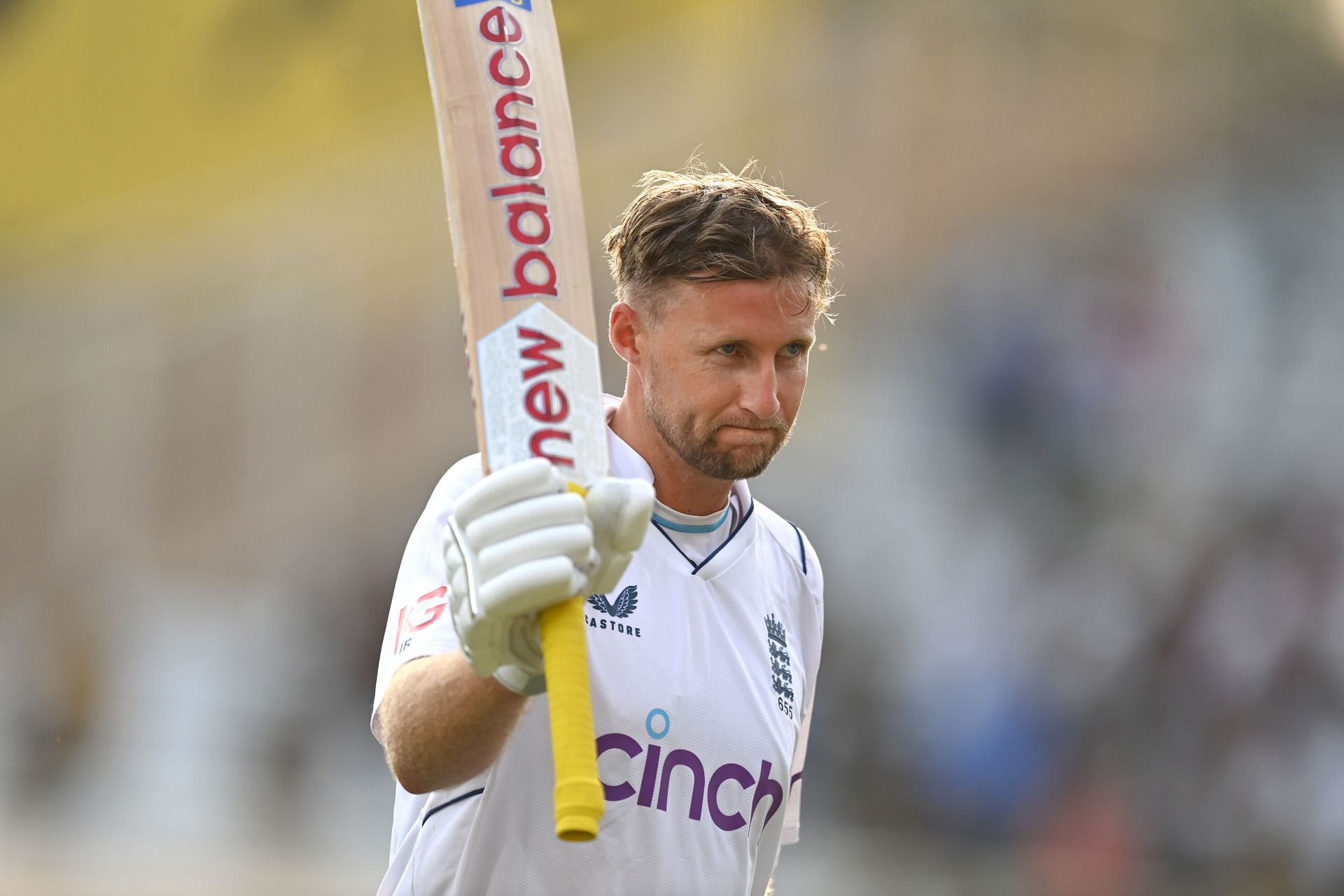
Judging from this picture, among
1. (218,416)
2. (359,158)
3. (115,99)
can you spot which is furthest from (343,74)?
(218,416)

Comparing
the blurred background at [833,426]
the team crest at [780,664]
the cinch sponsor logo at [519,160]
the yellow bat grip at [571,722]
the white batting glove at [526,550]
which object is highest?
the blurred background at [833,426]

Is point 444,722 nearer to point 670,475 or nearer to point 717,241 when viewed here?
point 670,475

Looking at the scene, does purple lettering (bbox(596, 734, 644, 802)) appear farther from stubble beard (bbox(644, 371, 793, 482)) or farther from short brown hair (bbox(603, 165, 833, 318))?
short brown hair (bbox(603, 165, 833, 318))

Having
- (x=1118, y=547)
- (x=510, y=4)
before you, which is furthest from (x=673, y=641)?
(x=1118, y=547)

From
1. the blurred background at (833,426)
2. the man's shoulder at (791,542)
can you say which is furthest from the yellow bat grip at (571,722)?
the blurred background at (833,426)

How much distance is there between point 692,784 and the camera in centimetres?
171

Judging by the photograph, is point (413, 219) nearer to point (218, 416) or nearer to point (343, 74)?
point (343, 74)

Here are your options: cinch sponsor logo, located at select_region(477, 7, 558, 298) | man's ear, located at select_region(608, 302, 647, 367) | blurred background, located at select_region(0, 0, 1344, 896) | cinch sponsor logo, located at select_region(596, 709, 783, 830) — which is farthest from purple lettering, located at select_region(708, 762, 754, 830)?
blurred background, located at select_region(0, 0, 1344, 896)

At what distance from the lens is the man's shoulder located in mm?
2037

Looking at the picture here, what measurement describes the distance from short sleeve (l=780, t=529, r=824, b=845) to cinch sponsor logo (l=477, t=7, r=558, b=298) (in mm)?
781

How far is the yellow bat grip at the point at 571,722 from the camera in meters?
1.15

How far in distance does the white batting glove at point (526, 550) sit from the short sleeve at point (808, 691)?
2.57 ft

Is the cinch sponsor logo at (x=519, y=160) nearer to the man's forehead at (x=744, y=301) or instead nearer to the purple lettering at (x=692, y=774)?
the man's forehead at (x=744, y=301)

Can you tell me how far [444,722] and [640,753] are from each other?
343 millimetres
